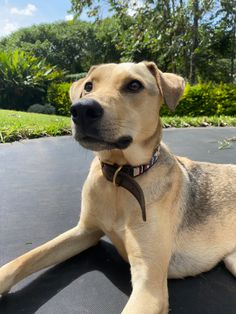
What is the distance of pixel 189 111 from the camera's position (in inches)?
390

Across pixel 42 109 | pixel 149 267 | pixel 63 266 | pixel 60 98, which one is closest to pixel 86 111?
pixel 149 267

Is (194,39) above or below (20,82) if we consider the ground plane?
above

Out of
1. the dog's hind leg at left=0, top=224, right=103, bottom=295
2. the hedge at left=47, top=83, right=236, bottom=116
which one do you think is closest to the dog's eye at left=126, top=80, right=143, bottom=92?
the dog's hind leg at left=0, top=224, right=103, bottom=295

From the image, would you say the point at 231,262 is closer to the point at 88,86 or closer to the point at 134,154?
the point at 134,154

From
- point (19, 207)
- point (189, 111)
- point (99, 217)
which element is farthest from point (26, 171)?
point (189, 111)

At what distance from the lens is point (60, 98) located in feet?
35.9

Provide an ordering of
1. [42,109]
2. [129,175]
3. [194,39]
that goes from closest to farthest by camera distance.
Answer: [129,175]
[42,109]
[194,39]

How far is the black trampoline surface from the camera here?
1648 mm

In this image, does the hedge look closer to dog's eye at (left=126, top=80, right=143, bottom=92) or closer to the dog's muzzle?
dog's eye at (left=126, top=80, right=143, bottom=92)

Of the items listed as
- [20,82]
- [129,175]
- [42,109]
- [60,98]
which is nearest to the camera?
[129,175]

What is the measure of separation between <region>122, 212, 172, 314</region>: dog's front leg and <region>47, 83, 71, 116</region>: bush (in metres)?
9.15

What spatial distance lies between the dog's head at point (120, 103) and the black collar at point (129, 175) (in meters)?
0.12

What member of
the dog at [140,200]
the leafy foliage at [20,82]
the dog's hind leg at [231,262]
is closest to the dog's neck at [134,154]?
the dog at [140,200]

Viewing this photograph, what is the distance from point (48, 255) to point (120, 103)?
0.82 metres
